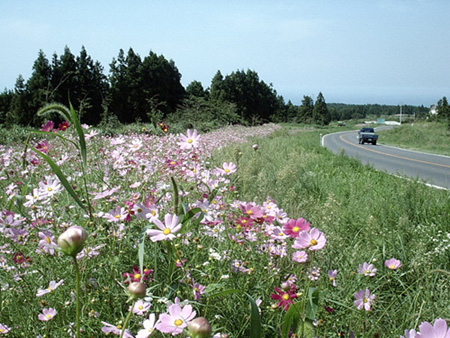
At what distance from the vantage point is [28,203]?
185 cm

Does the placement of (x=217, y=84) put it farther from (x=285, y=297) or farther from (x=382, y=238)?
(x=285, y=297)

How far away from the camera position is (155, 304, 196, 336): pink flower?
91cm

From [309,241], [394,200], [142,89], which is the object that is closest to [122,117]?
[142,89]

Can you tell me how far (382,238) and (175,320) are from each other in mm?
2661

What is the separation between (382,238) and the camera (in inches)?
124

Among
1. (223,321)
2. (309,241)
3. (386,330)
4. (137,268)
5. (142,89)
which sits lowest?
(386,330)

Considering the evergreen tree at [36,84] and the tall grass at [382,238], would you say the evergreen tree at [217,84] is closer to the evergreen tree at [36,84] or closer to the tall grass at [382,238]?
the evergreen tree at [36,84]

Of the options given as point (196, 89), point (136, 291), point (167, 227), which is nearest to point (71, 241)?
point (136, 291)

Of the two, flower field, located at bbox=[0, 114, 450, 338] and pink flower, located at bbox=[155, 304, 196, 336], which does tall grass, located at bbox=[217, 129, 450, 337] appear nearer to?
flower field, located at bbox=[0, 114, 450, 338]

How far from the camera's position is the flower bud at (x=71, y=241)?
745 mm

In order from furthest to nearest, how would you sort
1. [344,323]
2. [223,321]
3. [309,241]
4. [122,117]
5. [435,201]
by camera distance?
[122,117] < [435,201] < [344,323] < [223,321] < [309,241]

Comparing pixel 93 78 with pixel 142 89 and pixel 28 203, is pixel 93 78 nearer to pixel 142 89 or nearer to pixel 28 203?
pixel 142 89

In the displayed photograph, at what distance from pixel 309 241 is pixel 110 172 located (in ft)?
6.26

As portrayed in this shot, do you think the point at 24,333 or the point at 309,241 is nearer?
the point at 309,241
